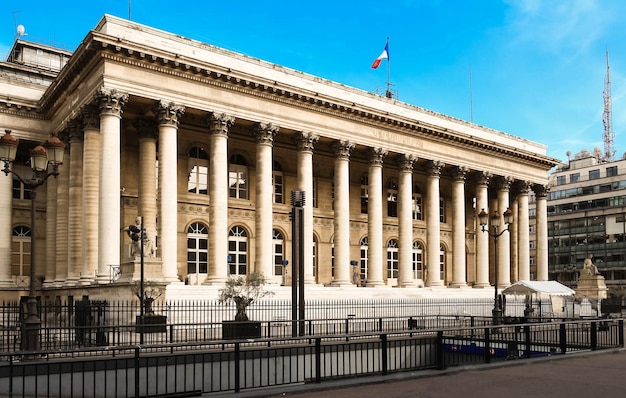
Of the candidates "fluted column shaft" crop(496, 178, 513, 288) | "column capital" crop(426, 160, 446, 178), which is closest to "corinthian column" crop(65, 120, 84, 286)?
"column capital" crop(426, 160, 446, 178)

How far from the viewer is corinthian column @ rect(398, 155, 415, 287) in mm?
42031

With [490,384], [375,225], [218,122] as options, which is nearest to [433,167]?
[375,225]

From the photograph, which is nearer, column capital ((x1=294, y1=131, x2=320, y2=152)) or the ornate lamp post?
the ornate lamp post

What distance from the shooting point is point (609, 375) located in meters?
13.8

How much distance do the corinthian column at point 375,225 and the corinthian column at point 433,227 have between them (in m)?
5.04

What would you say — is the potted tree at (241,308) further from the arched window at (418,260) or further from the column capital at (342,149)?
the arched window at (418,260)

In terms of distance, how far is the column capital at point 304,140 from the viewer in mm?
36594

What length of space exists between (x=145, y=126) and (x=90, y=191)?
489 cm

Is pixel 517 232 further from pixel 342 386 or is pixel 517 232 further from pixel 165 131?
pixel 342 386

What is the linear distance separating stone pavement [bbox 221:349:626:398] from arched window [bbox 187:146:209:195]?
25850 millimetres

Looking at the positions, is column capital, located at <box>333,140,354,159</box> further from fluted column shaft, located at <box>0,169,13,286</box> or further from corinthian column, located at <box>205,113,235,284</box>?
fluted column shaft, located at <box>0,169,13,286</box>

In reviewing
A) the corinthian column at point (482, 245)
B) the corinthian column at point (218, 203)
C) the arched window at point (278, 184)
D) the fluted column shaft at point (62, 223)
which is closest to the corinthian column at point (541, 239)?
the corinthian column at point (482, 245)

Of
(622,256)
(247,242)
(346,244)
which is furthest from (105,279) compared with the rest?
(622,256)

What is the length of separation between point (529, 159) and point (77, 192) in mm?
36271
